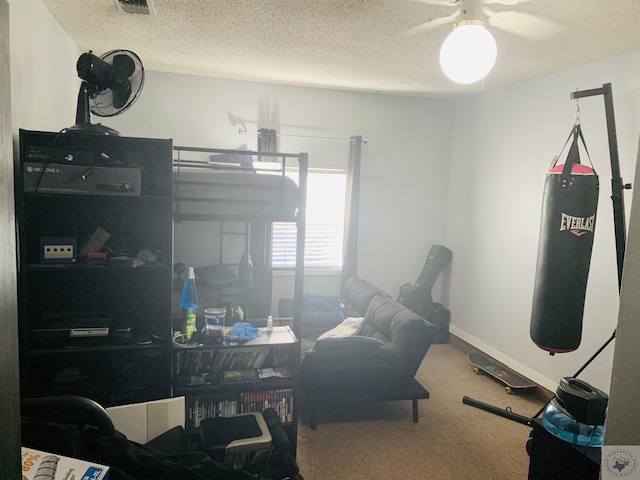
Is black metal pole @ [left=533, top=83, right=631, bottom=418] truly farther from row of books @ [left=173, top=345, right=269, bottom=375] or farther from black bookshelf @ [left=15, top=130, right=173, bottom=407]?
black bookshelf @ [left=15, top=130, right=173, bottom=407]

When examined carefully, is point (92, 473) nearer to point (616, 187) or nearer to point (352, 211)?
point (616, 187)

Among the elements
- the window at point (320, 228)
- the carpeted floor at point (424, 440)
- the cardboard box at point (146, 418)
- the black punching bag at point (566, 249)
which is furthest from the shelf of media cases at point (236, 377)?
the window at point (320, 228)

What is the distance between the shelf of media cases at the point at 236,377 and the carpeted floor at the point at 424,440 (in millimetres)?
357

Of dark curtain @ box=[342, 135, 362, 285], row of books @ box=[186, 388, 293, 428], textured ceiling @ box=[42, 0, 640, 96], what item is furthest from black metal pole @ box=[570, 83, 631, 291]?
dark curtain @ box=[342, 135, 362, 285]

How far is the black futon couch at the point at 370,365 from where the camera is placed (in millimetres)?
2699

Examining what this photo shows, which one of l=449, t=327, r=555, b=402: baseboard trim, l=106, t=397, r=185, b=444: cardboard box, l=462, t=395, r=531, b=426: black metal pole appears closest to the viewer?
l=106, t=397, r=185, b=444: cardboard box

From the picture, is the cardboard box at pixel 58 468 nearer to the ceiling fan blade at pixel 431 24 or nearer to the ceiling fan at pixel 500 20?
the ceiling fan at pixel 500 20

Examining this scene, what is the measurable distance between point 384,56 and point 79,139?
6.67 feet

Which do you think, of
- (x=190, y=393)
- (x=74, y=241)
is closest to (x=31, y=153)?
(x=74, y=241)

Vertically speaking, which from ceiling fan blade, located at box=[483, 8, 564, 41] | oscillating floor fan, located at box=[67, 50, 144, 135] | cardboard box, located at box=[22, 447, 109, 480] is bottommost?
cardboard box, located at box=[22, 447, 109, 480]

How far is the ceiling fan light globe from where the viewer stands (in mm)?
1782

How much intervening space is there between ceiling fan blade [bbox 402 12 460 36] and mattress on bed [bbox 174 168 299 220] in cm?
113

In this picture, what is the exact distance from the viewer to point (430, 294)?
4.43m

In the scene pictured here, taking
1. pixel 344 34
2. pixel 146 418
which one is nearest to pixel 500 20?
pixel 344 34
